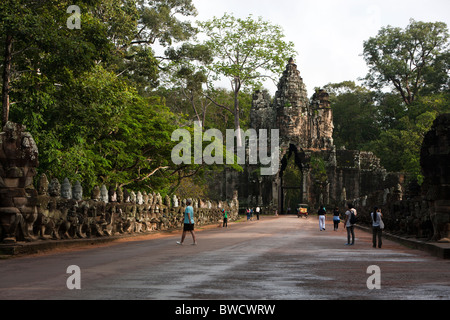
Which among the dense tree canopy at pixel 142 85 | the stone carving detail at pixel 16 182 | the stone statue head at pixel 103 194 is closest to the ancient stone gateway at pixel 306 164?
the dense tree canopy at pixel 142 85

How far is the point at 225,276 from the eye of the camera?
11109 mm

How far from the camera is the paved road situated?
871 centimetres

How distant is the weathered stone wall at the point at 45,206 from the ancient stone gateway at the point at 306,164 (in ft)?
140

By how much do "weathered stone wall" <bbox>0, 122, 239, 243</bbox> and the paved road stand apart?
1.48m

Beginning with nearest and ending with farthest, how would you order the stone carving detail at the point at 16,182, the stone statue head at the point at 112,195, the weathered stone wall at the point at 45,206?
the stone carving detail at the point at 16,182 < the weathered stone wall at the point at 45,206 < the stone statue head at the point at 112,195

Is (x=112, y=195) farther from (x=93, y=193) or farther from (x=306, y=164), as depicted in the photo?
(x=306, y=164)

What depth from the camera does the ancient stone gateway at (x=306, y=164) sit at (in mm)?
70500

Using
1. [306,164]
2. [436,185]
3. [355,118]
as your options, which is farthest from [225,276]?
[355,118]

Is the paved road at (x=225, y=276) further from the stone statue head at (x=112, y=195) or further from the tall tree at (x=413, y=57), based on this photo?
the tall tree at (x=413, y=57)

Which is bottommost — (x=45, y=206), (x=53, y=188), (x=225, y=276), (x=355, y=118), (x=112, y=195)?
(x=225, y=276)

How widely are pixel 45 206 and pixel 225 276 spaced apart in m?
9.48

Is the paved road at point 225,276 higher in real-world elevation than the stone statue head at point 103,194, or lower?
lower

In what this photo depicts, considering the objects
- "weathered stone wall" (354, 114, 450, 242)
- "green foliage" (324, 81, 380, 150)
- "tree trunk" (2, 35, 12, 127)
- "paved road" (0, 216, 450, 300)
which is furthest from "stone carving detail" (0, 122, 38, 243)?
"green foliage" (324, 81, 380, 150)

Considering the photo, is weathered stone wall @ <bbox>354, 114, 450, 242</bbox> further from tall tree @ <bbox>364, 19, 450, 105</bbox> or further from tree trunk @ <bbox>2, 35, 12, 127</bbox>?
tall tree @ <bbox>364, 19, 450, 105</bbox>
